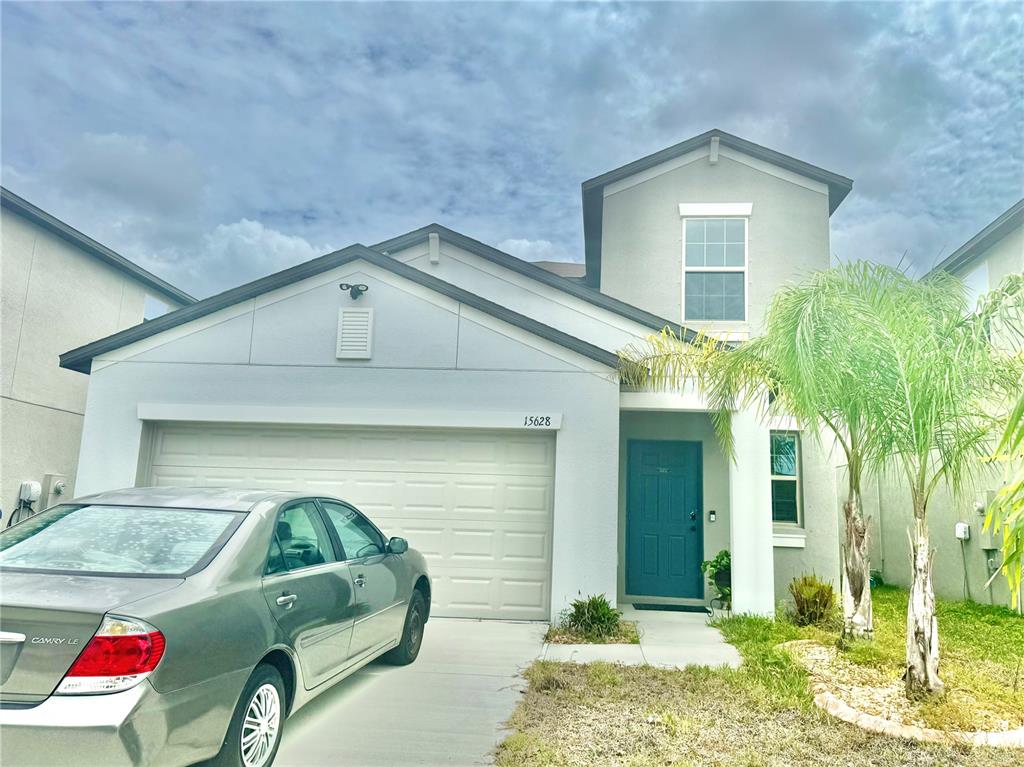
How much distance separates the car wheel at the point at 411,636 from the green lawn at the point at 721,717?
1.11 meters

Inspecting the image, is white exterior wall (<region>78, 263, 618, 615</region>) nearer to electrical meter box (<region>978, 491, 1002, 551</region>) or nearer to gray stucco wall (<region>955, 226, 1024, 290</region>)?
electrical meter box (<region>978, 491, 1002, 551</region>)

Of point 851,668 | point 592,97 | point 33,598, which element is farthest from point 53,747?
point 592,97

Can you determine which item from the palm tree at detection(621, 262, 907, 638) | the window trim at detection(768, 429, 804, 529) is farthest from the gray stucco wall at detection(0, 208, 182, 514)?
the window trim at detection(768, 429, 804, 529)

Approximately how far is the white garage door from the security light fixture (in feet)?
5.82

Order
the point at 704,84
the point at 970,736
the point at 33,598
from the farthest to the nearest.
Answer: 1. the point at 704,84
2. the point at 970,736
3. the point at 33,598

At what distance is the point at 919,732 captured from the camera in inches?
206

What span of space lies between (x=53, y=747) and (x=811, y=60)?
47.7 ft

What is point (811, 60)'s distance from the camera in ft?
43.7

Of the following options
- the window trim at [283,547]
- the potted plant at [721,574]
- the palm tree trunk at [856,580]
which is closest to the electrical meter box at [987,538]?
the potted plant at [721,574]

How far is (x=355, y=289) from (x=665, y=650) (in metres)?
5.71

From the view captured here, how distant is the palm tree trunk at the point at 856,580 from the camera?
7.49 m

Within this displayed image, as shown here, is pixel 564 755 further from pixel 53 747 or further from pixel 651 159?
pixel 651 159

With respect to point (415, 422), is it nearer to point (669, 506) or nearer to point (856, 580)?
point (669, 506)

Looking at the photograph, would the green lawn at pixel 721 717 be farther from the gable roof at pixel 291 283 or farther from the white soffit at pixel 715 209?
the white soffit at pixel 715 209
